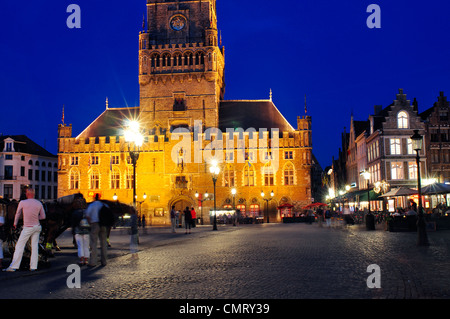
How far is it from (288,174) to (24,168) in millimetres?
39930

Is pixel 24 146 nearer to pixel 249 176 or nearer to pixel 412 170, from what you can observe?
pixel 249 176

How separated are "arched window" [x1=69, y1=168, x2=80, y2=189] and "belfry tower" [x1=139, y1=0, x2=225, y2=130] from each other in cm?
1002

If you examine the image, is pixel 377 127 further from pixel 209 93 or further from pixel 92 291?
pixel 92 291

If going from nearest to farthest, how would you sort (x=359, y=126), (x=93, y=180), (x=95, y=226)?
(x=95, y=226)
(x=93, y=180)
(x=359, y=126)

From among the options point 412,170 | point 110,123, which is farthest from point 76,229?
point 110,123

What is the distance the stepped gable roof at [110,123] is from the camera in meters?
62.3

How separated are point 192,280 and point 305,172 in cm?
4938

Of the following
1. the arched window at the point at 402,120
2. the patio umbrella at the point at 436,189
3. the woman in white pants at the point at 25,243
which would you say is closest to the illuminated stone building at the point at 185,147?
the arched window at the point at 402,120

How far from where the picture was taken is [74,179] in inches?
2354

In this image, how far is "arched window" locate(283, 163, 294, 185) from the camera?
5859 cm
